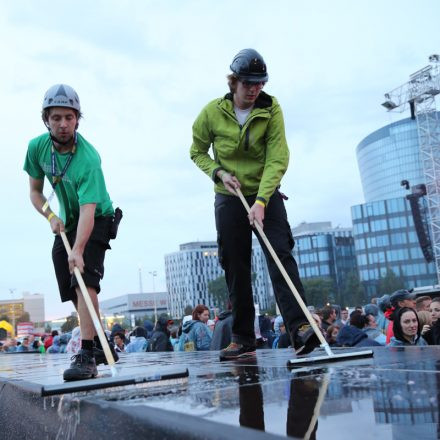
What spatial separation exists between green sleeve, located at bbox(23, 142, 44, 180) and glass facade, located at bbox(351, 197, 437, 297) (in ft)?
340

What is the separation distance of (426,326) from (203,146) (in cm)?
353

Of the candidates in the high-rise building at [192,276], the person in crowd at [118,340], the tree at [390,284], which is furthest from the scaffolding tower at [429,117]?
the high-rise building at [192,276]

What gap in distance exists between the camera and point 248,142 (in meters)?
4.60

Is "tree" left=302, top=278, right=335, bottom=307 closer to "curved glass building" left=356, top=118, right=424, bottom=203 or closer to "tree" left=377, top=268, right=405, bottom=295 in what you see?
"tree" left=377, top=268, right=405, bottom=295

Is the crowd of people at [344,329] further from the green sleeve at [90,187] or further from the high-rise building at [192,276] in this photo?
the high-rise building at [192,276]

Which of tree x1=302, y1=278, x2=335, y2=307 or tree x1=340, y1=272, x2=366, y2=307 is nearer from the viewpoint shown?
tree x1=302, y1=278, x2=335, y2=307

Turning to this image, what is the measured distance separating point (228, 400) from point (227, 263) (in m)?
2.42

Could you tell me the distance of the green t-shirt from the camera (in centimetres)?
407

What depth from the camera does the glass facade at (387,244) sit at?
104 m

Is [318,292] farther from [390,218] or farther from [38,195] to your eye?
[38,195]

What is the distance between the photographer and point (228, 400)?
229 centimetres

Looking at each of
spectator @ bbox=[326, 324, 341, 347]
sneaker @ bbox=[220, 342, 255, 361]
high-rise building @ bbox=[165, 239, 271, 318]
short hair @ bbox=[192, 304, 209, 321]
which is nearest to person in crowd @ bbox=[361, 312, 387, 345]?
spectator @ bbox=[326, 324, 341, 347]

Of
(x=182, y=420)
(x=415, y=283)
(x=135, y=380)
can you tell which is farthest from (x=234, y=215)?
(x=415, y=283)

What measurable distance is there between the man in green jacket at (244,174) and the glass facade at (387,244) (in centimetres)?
10283
